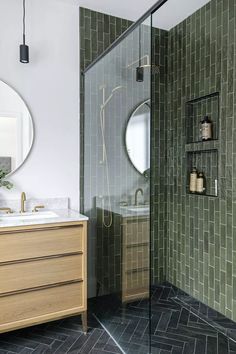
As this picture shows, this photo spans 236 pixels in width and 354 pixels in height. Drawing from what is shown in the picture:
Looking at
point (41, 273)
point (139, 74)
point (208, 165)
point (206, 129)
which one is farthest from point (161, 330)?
point (139, 74)

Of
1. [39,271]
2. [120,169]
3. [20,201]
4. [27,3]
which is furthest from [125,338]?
[27,3]

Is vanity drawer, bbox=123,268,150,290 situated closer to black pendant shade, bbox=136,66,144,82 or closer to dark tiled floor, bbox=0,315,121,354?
dark tiled floor, bbox=0,315,121,354

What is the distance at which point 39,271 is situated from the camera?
2.08 meters

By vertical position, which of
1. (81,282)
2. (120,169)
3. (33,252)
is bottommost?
(81,282)

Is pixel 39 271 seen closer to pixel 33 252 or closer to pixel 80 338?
pixel 33 252

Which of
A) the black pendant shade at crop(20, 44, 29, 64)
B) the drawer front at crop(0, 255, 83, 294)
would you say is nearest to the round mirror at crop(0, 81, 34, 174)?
the black pendant shade at crop(20, 44, 29, 64)

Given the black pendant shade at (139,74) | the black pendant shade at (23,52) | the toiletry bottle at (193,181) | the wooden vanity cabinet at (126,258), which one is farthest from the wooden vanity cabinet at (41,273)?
the black pendant shade at (23,52)

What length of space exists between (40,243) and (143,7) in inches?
93.8

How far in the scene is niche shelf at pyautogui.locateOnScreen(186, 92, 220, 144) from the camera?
264 cm

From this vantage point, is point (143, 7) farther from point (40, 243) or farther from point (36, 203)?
point (40, 243)

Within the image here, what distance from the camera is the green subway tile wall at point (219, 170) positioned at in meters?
2.45

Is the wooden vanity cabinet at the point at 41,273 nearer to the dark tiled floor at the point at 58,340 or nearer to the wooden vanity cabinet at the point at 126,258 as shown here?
the dark tiled floor at the point at 58,340

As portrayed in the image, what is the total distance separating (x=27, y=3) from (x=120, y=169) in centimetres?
175

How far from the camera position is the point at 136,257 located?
198cm
